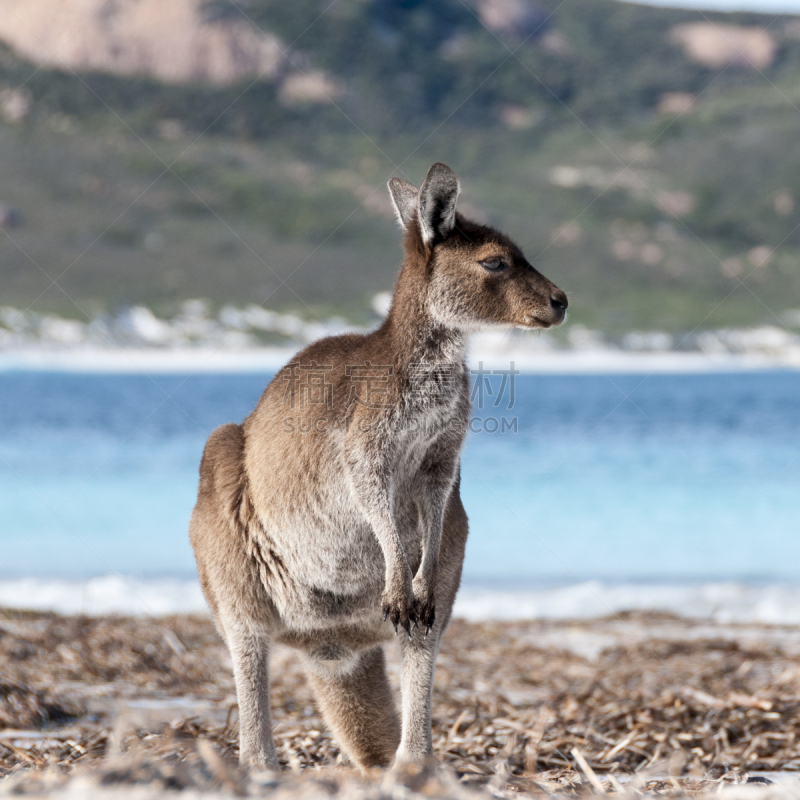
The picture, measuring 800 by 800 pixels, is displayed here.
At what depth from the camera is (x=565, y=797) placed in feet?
8.18

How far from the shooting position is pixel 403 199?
364 cm

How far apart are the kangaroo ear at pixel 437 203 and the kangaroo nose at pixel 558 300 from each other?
458 mm

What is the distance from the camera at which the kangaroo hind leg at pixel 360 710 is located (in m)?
3.64

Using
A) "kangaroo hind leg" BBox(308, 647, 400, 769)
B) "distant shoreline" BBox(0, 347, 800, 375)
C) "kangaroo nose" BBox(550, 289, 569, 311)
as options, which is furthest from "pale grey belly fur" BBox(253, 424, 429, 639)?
"distant shoreline" BBox(0, 347, 800, 375)

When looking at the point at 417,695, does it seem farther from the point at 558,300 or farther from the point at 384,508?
the point at 558,300

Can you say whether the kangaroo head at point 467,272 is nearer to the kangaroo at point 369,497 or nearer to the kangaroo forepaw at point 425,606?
the kangaroo at point 369,497

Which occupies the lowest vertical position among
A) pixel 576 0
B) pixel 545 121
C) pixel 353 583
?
pixel 353 583

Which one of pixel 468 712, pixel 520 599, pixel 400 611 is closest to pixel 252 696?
pixel 400 611

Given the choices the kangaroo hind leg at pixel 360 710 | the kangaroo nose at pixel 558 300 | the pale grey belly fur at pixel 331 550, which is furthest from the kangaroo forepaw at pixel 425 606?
the kangaroo nose at pixel 558 300

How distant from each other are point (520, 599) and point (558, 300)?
5.52 meters

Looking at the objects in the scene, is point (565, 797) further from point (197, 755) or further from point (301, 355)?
point (301, 355)

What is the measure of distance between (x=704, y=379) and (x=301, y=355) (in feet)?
138

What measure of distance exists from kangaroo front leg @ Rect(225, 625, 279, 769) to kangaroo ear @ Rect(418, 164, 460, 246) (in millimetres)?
1582

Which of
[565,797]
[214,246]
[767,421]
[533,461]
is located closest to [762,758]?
[565,797]
